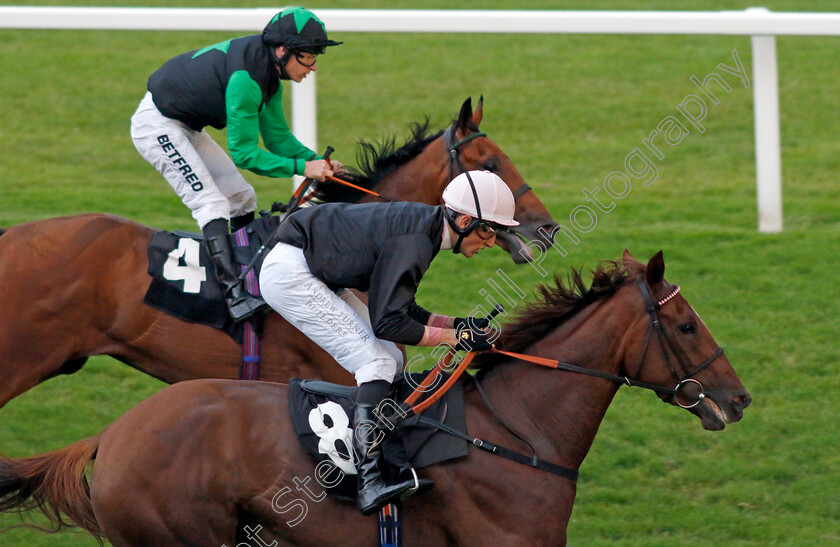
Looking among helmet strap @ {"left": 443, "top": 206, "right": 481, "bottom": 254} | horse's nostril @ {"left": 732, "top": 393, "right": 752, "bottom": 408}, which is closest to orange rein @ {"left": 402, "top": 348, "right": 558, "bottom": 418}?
helmet strap @ {"left": 443, "top": 206, "right": 481, "bottom": 254}

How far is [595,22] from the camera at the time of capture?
7.62m

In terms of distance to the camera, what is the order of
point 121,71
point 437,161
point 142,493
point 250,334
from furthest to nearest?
point 121,71 → point 437,161 → point 250,334 → point 142,493

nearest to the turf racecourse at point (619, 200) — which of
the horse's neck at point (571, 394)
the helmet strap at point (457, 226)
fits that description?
the horse's neck at point (571, 394)

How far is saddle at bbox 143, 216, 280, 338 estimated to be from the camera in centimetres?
473

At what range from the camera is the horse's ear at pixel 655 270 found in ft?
12.3

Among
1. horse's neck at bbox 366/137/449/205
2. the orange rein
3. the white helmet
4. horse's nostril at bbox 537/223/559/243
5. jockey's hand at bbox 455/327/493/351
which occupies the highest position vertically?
the white helmet

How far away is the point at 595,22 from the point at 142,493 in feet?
16.9

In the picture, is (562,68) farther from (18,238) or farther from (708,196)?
(18,238)

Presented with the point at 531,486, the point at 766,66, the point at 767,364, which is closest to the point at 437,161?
the point at 531,486

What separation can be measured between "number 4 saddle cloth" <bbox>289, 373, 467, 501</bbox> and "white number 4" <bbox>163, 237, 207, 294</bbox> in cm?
105

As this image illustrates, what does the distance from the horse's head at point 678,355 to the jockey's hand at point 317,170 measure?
1.78m

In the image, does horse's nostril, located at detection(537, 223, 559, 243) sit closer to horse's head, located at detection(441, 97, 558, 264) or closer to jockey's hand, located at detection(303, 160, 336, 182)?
horse's head, located at detection(441, 97, 558, 264)

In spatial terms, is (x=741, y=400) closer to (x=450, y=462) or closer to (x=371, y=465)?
(x=450, y=462)

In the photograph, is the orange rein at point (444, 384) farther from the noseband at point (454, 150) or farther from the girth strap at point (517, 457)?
the noseband at point (454, 150)
